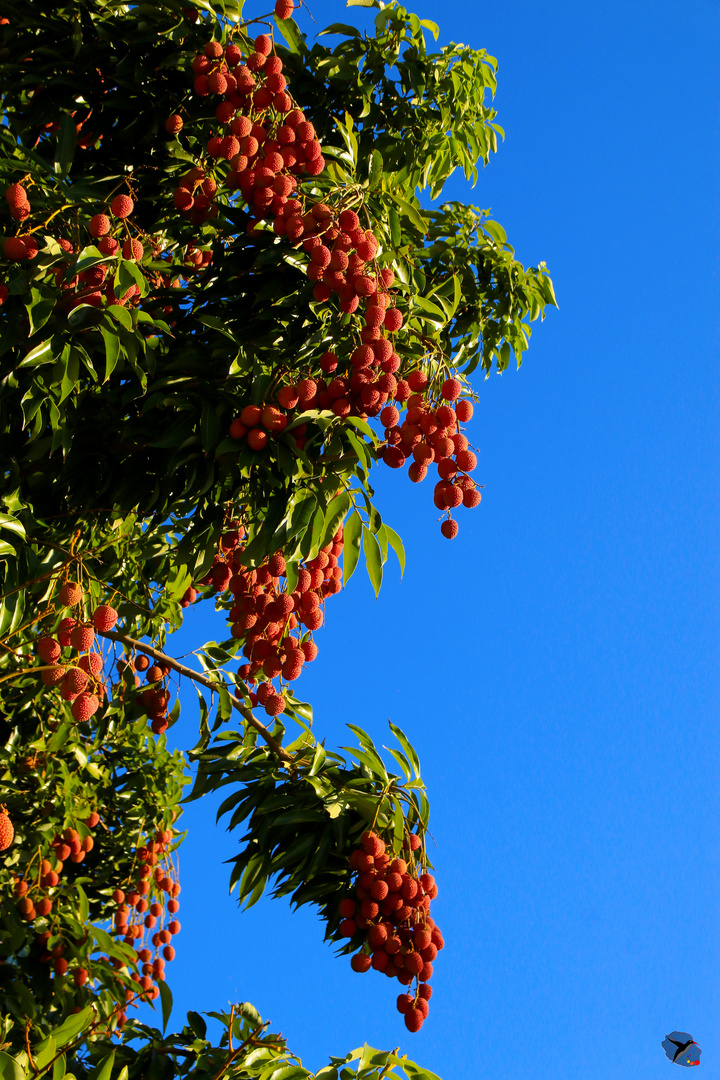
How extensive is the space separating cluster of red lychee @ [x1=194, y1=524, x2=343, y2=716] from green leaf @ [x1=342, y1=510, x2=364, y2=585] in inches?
11.2

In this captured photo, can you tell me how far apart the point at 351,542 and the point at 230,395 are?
0.51m

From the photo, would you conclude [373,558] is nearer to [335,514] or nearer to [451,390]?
[335,514]

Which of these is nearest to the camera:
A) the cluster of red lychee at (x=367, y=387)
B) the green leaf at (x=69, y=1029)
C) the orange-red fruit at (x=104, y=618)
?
the green leaf at (x=69, y=1029)

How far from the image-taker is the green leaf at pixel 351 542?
1966 millimetres

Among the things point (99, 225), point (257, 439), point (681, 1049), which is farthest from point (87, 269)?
point (681, 1049)

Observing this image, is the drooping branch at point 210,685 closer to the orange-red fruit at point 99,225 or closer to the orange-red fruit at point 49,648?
the orange-red fruit at point 49,648

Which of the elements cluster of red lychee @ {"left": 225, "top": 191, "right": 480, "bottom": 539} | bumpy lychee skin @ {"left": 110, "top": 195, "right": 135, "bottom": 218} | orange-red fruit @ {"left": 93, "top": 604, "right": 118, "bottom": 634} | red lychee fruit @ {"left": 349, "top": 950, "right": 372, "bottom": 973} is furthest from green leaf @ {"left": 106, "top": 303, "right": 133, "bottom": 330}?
red lychee fruit @ {"left": 349, "top": 950, "right": 372, "bottom": 973}

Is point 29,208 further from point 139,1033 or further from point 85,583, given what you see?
point 139,1033

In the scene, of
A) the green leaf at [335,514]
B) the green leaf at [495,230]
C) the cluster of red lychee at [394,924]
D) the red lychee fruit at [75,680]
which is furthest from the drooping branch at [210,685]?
the green leaf at [495,230]

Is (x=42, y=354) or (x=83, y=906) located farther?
(x=83, y=906)

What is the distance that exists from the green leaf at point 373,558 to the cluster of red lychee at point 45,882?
6.93ft

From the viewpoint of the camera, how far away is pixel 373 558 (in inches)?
77.4

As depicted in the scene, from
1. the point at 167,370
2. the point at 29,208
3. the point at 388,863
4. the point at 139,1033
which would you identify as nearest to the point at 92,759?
the point at 139,1033

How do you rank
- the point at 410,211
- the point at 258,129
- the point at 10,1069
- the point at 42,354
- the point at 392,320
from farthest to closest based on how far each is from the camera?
the point at 410,211
the point at 258,129
the point at 392,320
the point at 42,354
the point at 10,1069
